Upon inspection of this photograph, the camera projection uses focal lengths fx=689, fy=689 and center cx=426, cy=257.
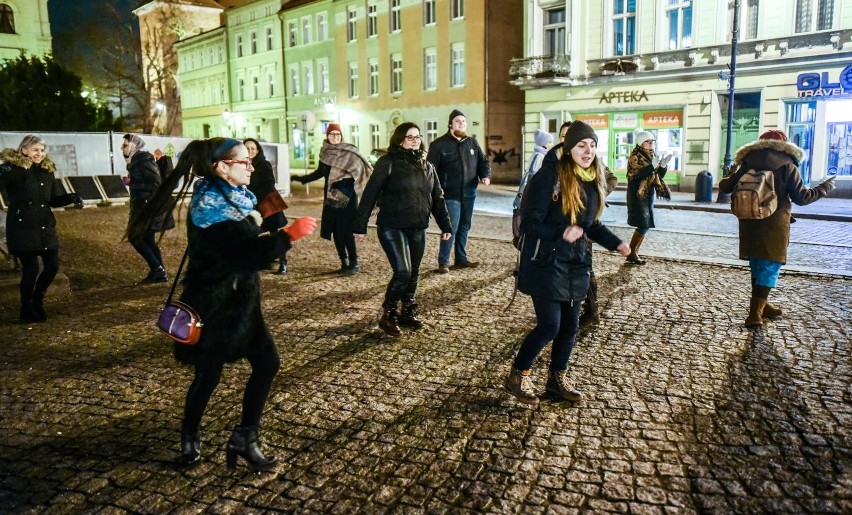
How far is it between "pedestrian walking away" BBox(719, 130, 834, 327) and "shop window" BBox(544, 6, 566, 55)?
939 inches

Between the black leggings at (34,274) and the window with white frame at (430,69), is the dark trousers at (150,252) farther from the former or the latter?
the window with white frame at (430,69)

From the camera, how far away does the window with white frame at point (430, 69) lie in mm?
36438

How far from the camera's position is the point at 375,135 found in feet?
135

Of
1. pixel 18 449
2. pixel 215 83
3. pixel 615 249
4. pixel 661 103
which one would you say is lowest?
pixel 18 449

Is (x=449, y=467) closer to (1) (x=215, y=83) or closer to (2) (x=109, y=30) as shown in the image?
(2) (x=109, y=30)

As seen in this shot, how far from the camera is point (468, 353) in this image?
5547 mm

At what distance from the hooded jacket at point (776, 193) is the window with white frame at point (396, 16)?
34.4 metres

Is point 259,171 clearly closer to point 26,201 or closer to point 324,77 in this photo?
point 26,201

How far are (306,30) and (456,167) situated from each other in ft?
131

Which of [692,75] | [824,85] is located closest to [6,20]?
Result: [692,75]

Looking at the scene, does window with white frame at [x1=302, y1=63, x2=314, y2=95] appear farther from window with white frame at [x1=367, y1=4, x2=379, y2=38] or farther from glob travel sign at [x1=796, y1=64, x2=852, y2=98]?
glob travel sign at [x1=796, y1=64, x2=852, y2=98]

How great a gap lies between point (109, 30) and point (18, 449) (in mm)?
45046

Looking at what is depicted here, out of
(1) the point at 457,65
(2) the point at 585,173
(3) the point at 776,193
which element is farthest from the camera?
(1) the point at 457,65

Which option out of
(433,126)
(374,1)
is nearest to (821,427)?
(433,126)
